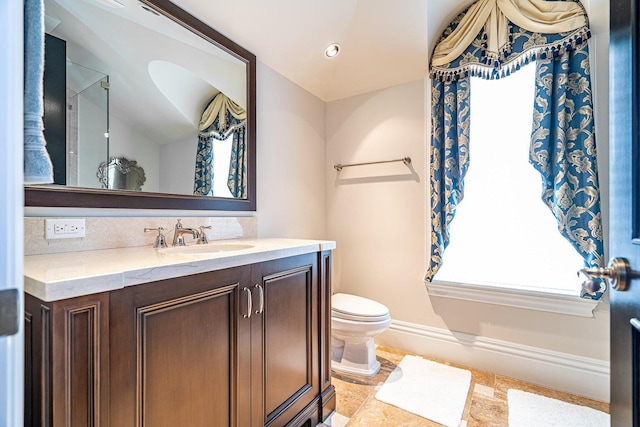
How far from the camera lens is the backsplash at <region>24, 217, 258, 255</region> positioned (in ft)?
3.44

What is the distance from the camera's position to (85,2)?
3.93 feet

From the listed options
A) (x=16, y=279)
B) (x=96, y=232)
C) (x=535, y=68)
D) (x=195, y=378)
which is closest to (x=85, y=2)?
(x=96, y=232)

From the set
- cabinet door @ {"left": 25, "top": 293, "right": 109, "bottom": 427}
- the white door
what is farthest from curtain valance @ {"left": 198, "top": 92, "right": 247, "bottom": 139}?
the white door

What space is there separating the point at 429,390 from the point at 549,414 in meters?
0.61

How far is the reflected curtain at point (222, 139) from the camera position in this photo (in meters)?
1.65

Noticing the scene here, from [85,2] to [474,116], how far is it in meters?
2.27

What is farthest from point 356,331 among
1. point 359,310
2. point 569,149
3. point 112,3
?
point 112,3

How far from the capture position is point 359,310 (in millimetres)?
1932

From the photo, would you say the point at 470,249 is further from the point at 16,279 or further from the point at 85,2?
the point at 85,2

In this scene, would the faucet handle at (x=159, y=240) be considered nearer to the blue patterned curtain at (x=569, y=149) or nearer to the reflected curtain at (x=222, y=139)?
the reflected curtain at (x=222, y=139)

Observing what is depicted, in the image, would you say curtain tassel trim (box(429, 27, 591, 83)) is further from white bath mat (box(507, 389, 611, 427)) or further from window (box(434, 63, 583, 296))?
white bath mat (box(507, 389, 611, 427))

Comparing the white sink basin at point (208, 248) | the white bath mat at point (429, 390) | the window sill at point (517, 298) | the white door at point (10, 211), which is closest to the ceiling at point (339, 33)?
the white sink basin at point (208, 248)

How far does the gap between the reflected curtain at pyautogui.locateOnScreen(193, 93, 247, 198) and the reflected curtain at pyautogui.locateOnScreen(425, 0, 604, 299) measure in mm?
1425

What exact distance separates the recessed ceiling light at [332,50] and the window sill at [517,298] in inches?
75.4
